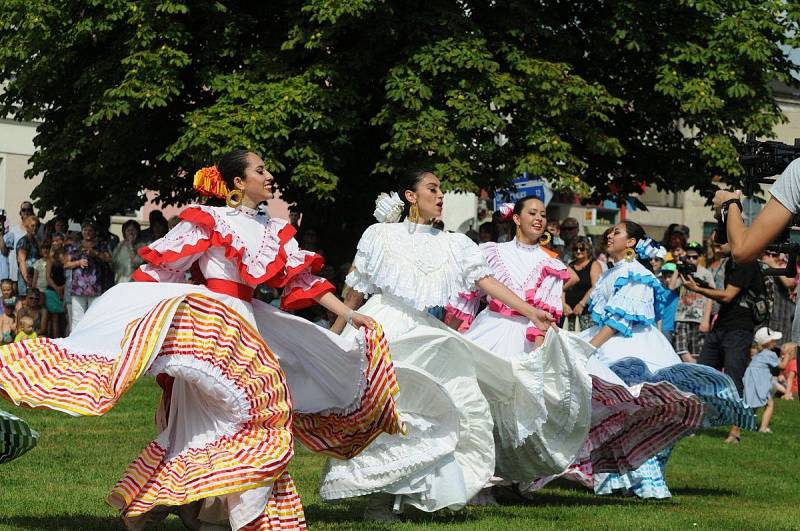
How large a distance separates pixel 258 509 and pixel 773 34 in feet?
59.8

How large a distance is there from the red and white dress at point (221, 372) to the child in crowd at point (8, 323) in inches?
548

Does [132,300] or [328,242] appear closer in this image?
[132,300]

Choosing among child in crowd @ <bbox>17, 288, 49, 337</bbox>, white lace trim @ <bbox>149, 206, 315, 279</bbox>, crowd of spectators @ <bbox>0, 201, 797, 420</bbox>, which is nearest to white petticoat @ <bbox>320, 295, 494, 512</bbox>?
white lace trim @ <bbox>149, 206, 315, 279</bbox>

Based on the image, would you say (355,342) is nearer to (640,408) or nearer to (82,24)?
(640,408)

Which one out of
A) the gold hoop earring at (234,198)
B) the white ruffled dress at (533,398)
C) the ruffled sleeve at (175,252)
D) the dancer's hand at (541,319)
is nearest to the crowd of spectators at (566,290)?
the white ruffled dress at (533,398)

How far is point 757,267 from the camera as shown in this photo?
1380 centimetres

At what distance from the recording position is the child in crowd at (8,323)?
20566 millimetres

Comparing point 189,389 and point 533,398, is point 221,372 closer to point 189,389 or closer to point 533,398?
point 189,389

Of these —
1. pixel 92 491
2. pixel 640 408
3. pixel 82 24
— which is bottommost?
pixel 92 491

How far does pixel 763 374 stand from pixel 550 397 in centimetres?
613

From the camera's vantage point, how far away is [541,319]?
9.00 m

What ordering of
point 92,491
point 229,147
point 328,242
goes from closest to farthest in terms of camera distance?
point 92,491 < point 229,147 < point 328,242

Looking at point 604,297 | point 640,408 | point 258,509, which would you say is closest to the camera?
point 258,509

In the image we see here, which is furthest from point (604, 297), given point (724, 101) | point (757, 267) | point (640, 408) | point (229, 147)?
point (724, 101)
